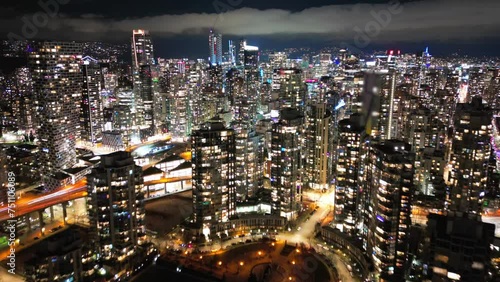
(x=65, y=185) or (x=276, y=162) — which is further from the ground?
(x=276, y=162)

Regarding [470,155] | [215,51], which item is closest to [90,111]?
[215,51]

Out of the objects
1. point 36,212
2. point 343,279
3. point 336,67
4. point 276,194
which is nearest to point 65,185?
point 36,212

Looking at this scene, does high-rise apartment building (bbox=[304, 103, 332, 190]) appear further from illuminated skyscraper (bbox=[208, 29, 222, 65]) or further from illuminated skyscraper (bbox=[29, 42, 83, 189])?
illuminated skyscraper (bbox=[208, 29, 222, 65])

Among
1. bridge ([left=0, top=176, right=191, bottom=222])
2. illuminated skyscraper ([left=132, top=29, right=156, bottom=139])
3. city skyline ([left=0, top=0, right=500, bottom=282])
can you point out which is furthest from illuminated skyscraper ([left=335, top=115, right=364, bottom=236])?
illuminated skyscraper ([left=132, top=29, right=156, bottom=139])

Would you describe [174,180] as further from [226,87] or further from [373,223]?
[226,87]

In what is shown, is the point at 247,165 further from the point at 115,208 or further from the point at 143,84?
the point at 143,84

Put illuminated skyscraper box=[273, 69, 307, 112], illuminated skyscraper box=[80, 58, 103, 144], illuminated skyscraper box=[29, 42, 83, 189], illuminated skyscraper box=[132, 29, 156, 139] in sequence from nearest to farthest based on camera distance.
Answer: illuminated skyscraper box=[29, 42, 83, 189] < illuminated skyscraper box=[80, 58, 103, 144] < illuminated skyscraper box=[273, 69, 307, 112] < illuminated skyscraper box=[132, 29, 156, 139]

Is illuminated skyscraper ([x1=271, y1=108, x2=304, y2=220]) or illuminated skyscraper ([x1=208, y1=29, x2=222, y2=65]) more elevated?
illuminated skyscraper ([x1=208, y1=29, x2=222, y2=65])

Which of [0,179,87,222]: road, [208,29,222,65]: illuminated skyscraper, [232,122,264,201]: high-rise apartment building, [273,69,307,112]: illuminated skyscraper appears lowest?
[0,179,87,222]: road

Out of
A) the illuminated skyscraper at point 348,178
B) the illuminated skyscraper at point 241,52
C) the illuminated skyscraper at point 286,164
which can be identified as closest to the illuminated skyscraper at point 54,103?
the illuminated skyscraper at point 286,164
